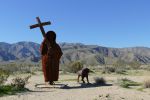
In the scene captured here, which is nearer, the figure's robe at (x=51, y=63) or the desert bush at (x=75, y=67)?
the figure's robe at (x=51, y=63)

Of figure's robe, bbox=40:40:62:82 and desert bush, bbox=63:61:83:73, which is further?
desert bush, bbox=63:61:83:73

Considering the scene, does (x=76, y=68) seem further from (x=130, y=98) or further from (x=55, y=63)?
(x=130, y=98)

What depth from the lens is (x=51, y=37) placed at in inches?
1013

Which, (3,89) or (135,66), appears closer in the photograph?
(3,89)

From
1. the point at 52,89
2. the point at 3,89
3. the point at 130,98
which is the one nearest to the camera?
the point at 130,98

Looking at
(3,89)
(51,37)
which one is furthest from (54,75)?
(3,89)

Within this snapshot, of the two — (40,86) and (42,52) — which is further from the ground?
(42,52)

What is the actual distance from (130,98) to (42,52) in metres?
9.12

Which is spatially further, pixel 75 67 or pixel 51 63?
pixel 75 67

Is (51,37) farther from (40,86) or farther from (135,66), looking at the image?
(135,66)

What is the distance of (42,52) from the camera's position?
85.0 ft

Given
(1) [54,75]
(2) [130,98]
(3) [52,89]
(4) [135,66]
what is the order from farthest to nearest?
(4) [135,66]
(1) [54,75]
(3) [52,89]
(2) [130,98]

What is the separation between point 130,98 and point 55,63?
8364 millimetres

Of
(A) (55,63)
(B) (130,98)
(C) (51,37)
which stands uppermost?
(C) (51,37)
